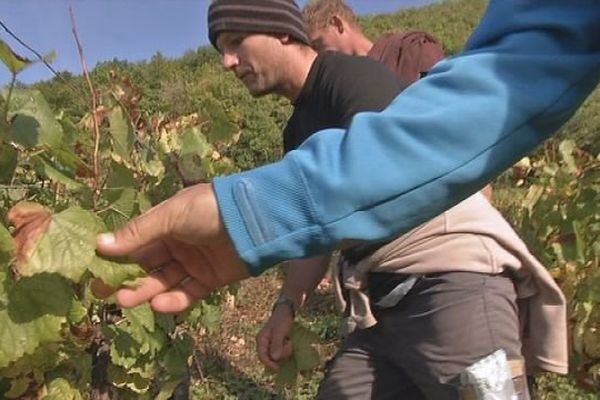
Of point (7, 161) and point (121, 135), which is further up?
point (121, 135)

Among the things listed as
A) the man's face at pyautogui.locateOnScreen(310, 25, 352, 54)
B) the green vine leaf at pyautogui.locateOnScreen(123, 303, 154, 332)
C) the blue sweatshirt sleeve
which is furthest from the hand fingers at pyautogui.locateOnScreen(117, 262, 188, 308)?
the man's face at pyautogui.locateOnScreen(310, 25, 352, 54)

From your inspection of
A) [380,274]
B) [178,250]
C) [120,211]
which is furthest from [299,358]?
[178,250]

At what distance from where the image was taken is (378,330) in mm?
2021

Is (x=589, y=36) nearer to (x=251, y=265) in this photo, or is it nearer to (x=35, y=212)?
(x=251, y=265)

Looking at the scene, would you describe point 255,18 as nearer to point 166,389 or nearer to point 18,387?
point 18,387

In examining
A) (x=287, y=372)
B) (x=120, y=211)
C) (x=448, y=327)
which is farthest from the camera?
(x=287, y=372)

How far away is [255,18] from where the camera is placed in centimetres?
215

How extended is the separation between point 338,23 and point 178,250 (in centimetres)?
198

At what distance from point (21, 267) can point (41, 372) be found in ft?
4.59

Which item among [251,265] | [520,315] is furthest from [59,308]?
[520,315]

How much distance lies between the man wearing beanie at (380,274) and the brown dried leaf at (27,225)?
90cm

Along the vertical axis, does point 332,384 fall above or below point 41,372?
below

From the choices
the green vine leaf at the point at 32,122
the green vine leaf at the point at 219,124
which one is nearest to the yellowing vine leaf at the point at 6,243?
A: the green vine leaf at the point at 32,122

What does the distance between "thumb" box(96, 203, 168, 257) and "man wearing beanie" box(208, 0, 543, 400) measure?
2.89 ft
